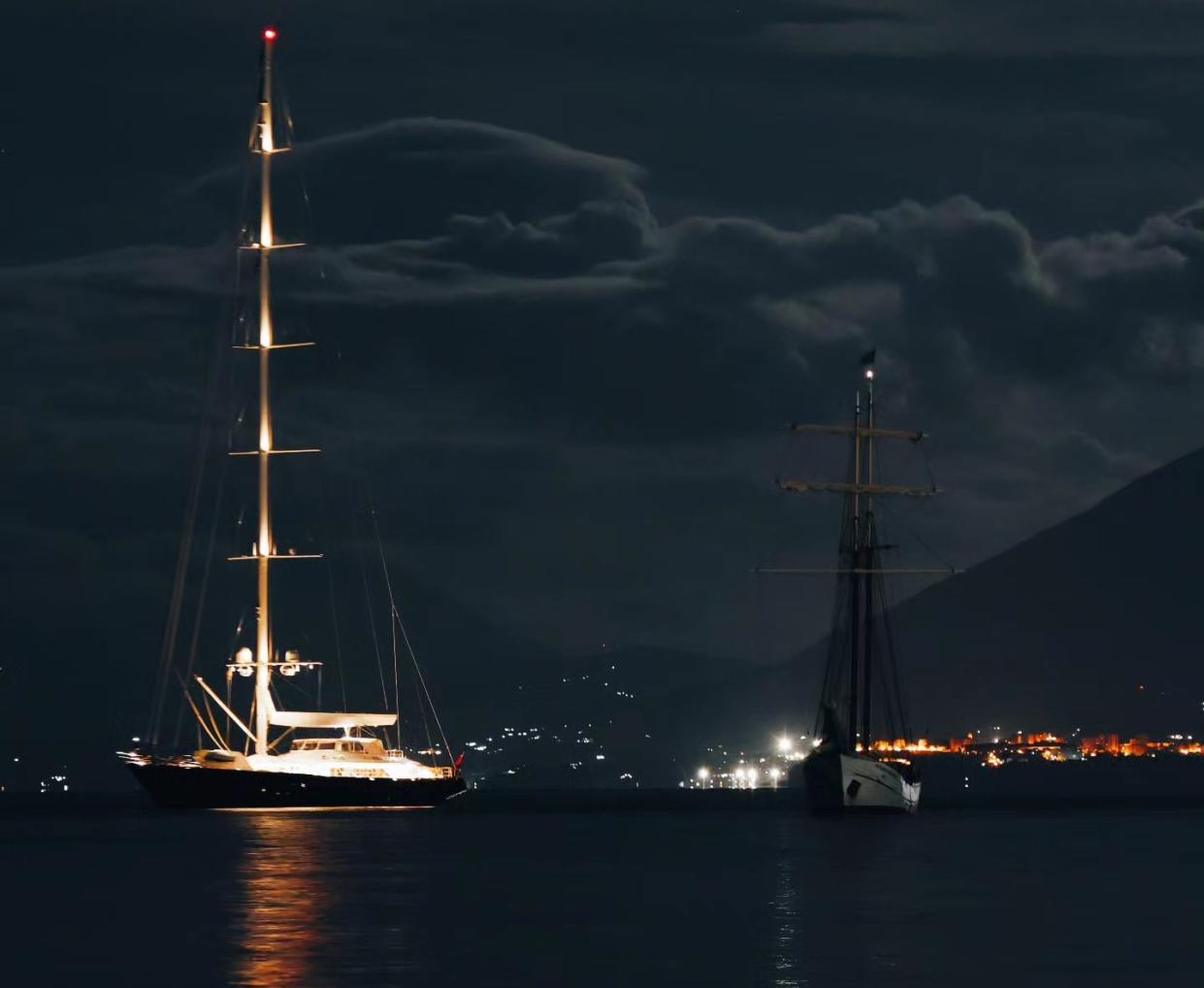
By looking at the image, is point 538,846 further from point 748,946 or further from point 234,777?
point 748,946

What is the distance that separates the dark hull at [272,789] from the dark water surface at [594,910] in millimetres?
23423

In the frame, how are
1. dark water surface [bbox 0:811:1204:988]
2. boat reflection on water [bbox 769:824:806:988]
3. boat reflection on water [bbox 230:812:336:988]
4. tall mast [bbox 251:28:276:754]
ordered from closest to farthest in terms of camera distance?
1. boat reflection on water [bbox 769:824:806:988]
2. boat reflection on water [bbox 230:812:336:988]
3. dark water surface [bbox 0:811:1204:988]
4. tall mast [bbox 251:28:276:754]

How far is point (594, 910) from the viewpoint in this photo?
8438 cm

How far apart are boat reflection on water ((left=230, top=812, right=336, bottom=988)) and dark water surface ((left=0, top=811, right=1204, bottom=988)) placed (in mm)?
153

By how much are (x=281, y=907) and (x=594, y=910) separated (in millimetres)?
10052

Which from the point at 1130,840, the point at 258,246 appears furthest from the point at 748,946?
the point at 258,246

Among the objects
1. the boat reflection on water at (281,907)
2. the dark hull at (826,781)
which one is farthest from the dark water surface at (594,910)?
the dark hull at (826,781)

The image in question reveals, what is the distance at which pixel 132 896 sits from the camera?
299 feet

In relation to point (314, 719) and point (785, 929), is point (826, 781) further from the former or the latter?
point (785, 929)

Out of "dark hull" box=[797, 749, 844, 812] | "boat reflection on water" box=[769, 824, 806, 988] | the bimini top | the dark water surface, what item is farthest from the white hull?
"boat reflection on water" box=[769, 824, 806, 988]

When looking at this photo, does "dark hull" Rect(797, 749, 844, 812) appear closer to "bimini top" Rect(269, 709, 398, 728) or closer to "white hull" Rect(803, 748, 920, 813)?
"white hull" Rect(803, 748, 920, 813)

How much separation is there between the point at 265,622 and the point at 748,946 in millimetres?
100558

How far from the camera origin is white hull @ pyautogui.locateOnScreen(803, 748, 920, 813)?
605 feet

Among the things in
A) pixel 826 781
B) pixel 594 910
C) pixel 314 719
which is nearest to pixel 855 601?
pixel 826 781
